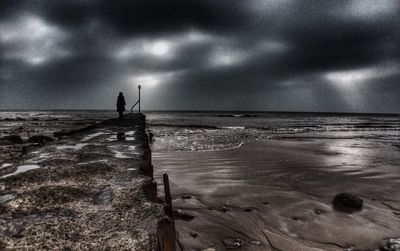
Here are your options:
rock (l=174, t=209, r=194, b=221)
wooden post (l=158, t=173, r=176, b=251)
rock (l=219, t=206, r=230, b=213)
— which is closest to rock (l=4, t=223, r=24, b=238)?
wooden post (l=158, t=173, r=176, b=251)

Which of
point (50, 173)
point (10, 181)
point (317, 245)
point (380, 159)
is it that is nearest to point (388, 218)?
point (317, 245)

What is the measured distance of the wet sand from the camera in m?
3.51

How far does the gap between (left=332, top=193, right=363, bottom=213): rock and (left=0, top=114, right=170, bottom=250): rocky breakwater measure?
11.2 feet

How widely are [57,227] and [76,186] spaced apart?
114cm

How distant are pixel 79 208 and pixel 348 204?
4.39 m

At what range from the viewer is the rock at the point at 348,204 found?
4.55 meters

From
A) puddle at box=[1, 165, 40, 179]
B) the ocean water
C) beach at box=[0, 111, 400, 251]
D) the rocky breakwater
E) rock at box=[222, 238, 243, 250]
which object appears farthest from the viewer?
the ocean water

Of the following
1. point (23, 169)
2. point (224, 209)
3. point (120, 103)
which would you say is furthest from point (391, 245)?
point (120, 103)

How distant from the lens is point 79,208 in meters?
2.39

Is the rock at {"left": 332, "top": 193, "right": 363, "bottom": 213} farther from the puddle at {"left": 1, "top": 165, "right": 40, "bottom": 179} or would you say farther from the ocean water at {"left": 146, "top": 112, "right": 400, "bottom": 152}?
the ocean water at {"left": 146, "top": 112, "right": 400, "bottom": 152}

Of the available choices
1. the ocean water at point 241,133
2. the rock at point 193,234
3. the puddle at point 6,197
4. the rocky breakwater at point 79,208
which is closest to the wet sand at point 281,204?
the rock at point 193,234

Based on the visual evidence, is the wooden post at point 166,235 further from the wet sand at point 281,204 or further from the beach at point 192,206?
the wet sand at point 281,204

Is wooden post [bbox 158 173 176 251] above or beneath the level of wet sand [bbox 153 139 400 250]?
above

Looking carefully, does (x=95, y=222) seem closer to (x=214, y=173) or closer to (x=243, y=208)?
(x=243, y=208)
